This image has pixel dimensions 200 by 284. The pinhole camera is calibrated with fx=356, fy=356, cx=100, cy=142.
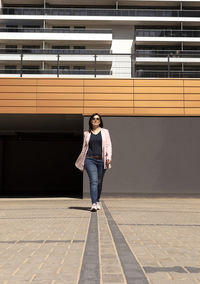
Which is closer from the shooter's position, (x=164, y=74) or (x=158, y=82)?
(x=158, y=82)

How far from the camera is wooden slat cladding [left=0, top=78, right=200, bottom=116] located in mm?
11102

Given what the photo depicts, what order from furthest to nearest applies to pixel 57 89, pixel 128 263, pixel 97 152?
pixel 57 89 < pixel 97 152 < pixel 128 263

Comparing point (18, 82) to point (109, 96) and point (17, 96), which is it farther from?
point (109, 96)

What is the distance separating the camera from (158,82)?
1128cm

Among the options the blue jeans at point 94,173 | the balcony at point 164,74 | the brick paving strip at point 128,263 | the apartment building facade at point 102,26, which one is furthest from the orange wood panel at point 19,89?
the apartment building facade at point 102,26

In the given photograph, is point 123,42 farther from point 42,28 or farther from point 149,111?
point 149,111

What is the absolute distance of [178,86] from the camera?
Answer: 11.3 m

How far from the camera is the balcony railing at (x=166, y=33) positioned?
149 feet

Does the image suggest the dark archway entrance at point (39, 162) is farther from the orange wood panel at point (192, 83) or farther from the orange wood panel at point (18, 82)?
the orange wood panel at point (192, 83)

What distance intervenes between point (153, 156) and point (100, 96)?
8.21 ft

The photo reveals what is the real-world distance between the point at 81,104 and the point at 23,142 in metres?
8.31

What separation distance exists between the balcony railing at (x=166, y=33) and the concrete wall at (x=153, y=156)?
3720 cm

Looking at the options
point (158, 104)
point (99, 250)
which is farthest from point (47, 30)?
point (99, 250)

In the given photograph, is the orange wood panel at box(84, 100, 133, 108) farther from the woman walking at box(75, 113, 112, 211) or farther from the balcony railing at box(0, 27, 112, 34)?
the balcony railing at box(0, 27, 112, 34)
